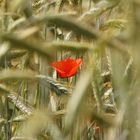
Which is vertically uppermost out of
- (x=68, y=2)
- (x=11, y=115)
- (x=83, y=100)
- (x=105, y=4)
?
(x=68, y=2)

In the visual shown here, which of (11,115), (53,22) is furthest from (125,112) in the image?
(11,115)

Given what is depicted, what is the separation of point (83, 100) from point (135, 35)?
0.30 feet

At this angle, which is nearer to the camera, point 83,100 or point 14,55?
point 83,100

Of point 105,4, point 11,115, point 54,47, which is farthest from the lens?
point 11,115

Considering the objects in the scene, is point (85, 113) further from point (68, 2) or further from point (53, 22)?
point (68, 2)

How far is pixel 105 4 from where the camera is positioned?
0.74m

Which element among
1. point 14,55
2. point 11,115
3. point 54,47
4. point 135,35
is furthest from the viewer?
point 11,115

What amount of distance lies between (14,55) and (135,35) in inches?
16.6

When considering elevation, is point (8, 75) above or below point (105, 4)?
below

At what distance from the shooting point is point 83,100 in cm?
53

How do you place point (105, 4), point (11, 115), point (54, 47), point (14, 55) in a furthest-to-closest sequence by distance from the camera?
point (11, 115)
point (14, 55)
point (105, 4)
point (54, 47)

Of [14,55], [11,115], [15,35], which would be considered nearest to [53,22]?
[15,35]

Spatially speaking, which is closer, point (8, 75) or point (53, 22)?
point (53, 22)

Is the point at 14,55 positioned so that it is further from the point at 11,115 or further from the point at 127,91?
the point at 11,115
